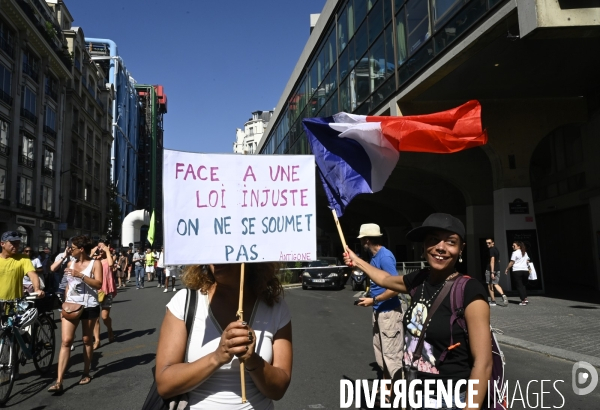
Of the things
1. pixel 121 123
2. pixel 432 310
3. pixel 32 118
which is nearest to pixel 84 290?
pixel 432 310

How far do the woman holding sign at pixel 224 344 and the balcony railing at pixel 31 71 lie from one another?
3932cm

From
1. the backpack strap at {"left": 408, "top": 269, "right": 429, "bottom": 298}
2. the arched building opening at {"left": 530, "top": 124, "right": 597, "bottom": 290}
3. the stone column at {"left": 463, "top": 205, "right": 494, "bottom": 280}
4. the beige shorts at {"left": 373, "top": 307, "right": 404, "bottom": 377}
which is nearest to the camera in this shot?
the backpack strap at {"left": 408, "top": 269, "right": 429, "bottom": 298}

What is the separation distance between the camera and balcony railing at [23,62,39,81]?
34688mm

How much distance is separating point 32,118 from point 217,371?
3984 cm

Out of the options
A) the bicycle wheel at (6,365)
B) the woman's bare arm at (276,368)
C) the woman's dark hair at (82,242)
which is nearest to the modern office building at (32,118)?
the woman's dark hair at (82,242)

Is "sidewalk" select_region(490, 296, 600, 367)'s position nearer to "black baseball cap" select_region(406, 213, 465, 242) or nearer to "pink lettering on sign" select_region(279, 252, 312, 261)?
"black baseball cap" select_region(406, 213, 465, 242)

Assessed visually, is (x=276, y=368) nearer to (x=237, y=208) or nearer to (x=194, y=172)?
(x=237, y=208)

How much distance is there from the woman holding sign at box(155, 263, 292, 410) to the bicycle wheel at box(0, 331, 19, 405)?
4181mm

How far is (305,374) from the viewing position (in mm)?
6195

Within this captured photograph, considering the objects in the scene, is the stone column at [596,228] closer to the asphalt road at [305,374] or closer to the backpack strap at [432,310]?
the asphalt road at [305,374]

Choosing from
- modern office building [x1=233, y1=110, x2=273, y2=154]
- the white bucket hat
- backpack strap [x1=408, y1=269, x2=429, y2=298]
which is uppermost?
modern office building [x1=233, y1=110, x2=273, y2=154]

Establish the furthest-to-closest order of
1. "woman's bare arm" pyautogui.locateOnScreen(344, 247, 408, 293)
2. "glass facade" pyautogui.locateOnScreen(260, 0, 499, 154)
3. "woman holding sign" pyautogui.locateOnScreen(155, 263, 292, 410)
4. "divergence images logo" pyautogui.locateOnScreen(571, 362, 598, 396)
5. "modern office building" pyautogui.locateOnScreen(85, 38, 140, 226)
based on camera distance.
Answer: "modern office building" pyautogui.locateOnScreen(85, 38, 140, 226)
"glass facade" pyautogui.locateOnScreen(260, 0, 499, 154)
"divergence images logo" pyautogui.locateOnScreen(571, 362, 598, 396)
"woman's bare arm" pyautogui.locateOnScreen(344, 247, 408, 293)
"woman holding sign" pyautogui.locateOnScreen(155, 263, 292, 410)

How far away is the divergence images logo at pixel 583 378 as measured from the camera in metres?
5.45

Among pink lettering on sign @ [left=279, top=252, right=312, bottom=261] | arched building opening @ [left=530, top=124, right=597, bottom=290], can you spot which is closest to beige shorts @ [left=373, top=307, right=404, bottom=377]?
pink lettering on sign @ [left=279, top=252, right=312, bottom=261]
